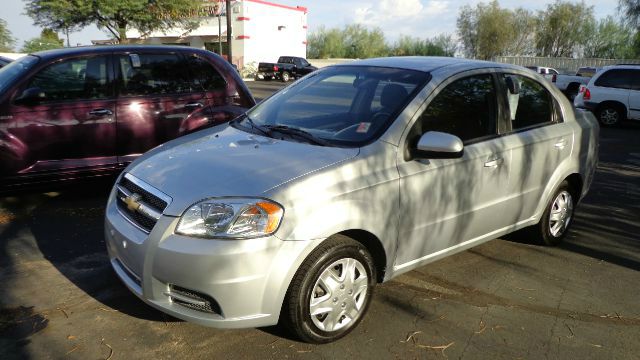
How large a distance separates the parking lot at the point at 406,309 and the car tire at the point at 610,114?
9.85 m

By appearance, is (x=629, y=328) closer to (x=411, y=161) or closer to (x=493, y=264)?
(x=493, y=264)

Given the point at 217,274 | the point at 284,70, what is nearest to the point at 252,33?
the point at 284,70

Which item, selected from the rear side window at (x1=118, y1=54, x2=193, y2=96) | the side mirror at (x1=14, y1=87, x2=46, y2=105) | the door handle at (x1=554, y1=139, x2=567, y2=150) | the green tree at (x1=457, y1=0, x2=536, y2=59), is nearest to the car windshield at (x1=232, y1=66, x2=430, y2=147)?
the door handle at (x1=554, y1=139, x2=567, y2=150)

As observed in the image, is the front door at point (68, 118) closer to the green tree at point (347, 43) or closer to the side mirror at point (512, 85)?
the side mirror at point (512, 85)

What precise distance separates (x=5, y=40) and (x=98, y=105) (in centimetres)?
3395

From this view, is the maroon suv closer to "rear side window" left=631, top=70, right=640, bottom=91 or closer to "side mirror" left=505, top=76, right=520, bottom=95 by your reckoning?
"side mirror" left=505, top=76, right=520, bottom=95

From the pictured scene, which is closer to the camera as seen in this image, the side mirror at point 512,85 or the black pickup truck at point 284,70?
the side mirror at point 512,85

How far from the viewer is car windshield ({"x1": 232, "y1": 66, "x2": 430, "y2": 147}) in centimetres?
356

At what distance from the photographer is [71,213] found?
18.1 ft

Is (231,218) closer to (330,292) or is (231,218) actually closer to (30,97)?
(330,292)

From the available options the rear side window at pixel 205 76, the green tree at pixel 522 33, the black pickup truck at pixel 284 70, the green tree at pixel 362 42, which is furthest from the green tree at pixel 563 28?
the rear side window at pixel 205 76

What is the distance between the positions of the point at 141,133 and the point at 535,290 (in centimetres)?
425

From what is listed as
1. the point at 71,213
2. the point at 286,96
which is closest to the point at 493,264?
the point at 286,96

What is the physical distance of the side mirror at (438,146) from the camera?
3.29m
